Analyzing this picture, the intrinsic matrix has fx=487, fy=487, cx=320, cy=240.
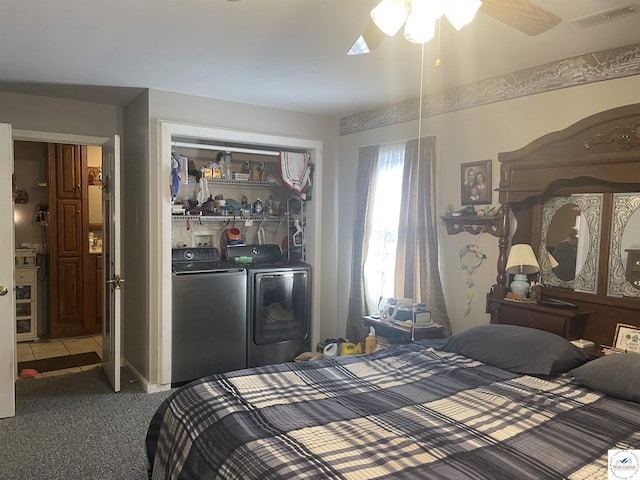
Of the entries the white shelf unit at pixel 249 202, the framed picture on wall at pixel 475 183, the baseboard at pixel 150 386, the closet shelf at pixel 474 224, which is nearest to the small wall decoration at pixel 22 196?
the white shelf unit at pixel 249 202

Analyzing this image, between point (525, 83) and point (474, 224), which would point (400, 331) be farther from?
point (525, 83)

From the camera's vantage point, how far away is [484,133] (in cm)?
350

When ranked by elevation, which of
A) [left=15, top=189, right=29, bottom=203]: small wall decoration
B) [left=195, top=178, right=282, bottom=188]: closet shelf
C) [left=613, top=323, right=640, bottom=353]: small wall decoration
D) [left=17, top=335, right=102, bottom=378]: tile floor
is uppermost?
[left=195, top=178, right=282, bottom=188]: closet shelf

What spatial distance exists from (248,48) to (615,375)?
2583 millimetres

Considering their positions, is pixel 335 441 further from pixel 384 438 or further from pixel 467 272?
pixel 467 272

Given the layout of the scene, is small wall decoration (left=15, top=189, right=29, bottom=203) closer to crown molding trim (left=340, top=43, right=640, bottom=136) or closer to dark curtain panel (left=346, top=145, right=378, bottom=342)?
dark curtain panel (left=346, top=145, right=378, bottom=342)

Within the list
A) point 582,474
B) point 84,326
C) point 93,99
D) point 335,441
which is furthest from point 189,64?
point 84,326

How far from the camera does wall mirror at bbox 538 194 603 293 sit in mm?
2959

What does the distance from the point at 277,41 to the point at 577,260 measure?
2.24 m

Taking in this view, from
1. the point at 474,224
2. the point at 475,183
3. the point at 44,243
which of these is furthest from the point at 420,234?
the point at 44,243

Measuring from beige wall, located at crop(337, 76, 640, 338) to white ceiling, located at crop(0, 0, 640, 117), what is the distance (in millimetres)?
237

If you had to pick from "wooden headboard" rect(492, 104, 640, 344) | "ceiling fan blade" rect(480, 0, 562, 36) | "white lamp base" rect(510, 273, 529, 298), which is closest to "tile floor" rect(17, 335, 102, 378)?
"white lamp base" rect(510, 273, 529, 298)

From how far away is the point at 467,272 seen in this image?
3.62 meters

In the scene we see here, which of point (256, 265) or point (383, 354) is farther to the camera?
point (256, 265)
